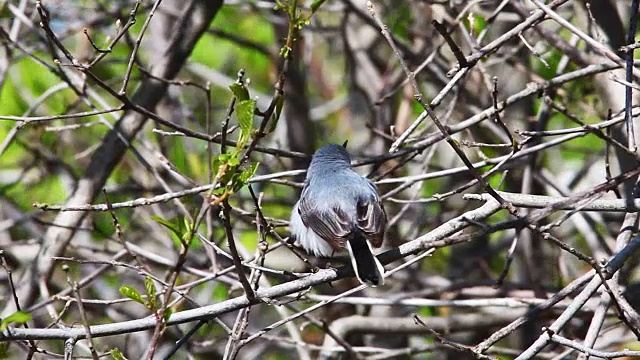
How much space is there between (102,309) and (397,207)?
6.58ft

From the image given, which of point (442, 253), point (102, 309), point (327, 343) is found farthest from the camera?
point (442, 253)

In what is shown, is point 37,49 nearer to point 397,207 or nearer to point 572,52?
point 397,207

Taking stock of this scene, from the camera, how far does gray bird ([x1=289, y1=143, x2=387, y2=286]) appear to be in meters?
3.42

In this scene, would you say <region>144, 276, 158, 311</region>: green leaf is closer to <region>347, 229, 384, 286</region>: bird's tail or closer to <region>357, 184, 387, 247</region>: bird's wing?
<region>347, 229, 384, 286</region>: bird's tail

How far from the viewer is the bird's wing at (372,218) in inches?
135

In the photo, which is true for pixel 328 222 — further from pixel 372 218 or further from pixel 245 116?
pixel 245 116

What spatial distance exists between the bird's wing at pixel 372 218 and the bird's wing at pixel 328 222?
0.22ft

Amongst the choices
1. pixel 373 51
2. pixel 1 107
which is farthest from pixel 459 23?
pixel 1 107

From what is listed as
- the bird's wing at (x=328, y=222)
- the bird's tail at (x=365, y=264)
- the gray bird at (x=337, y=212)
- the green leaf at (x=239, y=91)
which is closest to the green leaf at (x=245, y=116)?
the green leaf at (x=239, y=91)

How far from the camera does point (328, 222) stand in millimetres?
3521

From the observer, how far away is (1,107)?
5469 mm

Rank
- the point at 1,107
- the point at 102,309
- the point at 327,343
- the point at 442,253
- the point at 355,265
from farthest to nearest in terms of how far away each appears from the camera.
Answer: the point at 442,253 < the point at 1,107 < the point at 102,309 < the point at 327,343 < the point at 355,265

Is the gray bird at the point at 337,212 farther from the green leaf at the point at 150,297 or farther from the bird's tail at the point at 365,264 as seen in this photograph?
the green leaf at the point at 150,297

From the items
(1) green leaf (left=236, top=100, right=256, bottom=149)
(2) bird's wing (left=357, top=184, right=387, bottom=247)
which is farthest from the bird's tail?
(1) green leaf (left=236, top=100, right=256, bottom=149)
